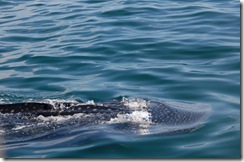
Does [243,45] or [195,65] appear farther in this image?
[195,65]

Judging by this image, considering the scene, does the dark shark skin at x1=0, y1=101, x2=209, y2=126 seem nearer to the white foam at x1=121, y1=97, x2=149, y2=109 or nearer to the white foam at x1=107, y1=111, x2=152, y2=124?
the white foam at x1=107, y1=111, x2=152, y2=124

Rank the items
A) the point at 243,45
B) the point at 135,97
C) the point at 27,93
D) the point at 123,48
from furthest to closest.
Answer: the point at 123,48
the point at 27,93
the point at 135,97
the point at 243,45

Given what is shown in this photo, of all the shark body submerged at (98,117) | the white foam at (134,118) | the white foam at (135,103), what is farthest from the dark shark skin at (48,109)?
the white foam at (135,103)

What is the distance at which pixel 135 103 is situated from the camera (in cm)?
869

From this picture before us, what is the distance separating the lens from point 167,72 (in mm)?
10680

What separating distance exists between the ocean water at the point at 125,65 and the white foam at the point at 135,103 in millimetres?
455

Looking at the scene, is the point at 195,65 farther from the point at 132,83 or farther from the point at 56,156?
the point at 56,156

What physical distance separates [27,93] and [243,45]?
14.1ft

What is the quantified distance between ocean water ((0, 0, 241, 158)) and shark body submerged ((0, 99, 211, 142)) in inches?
7.6

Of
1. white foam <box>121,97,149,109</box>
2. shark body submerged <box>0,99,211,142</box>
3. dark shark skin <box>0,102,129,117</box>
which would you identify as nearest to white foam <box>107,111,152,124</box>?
shark body submerged <box>0,99,211,142</box>

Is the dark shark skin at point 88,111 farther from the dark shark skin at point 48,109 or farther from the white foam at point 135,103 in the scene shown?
the white foam at point 135,103

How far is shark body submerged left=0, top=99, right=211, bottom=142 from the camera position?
7.40m

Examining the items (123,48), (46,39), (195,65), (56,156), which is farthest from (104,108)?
(46,39)

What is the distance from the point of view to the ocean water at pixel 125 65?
22.5 feet
